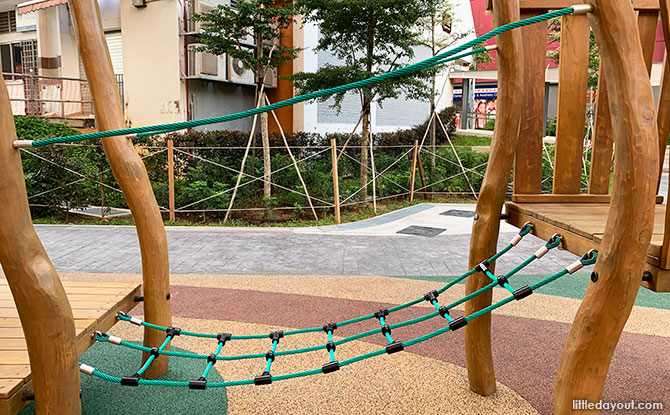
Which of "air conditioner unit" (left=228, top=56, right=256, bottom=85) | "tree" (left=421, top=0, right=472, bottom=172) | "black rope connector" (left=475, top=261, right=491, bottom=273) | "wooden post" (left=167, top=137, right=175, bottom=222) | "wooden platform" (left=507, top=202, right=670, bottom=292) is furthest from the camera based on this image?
"air conditioner unit" (left=228, top=56, right=256, bottom=85)

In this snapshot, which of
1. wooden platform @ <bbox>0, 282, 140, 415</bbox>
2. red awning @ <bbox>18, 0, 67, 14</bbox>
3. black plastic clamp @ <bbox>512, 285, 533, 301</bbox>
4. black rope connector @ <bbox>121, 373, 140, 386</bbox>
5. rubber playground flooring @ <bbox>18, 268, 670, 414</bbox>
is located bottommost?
rubber playground flooring @ <bbox>18, 268, 670, 414</bbox>

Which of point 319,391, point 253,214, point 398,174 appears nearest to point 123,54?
point 253,214

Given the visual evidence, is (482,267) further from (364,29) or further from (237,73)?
(237,73)

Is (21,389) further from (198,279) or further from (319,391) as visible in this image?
(198,279)

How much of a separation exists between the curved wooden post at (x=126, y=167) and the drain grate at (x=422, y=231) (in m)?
4.93

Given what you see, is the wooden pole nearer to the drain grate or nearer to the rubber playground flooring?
the rubber playground flooring

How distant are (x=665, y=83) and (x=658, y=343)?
1870mm

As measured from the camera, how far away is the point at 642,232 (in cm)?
159

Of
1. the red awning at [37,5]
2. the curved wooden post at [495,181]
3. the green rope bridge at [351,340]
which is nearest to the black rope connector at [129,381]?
the green rope bridge at [351,340]

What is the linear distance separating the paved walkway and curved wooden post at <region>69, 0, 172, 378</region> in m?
2.48

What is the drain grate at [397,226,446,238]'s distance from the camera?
7.34 meters

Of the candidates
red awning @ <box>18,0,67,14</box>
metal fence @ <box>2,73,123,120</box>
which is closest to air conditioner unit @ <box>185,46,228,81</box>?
metal fence @ <box>2,73,123,120</box>

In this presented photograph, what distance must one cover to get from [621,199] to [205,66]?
10878mm

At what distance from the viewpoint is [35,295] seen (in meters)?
1.74
